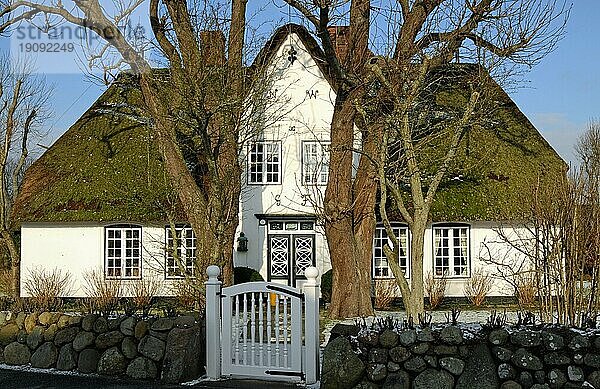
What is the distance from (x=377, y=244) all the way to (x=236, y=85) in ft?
31.7

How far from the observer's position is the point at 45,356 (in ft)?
36.6

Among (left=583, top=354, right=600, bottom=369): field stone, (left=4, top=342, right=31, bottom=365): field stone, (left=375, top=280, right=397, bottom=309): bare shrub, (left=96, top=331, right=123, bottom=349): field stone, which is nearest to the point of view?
(left=583, top=354, right=600, bottom=369): field stone

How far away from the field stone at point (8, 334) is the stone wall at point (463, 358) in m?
5.35

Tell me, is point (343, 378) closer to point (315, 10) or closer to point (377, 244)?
point (315, 10)

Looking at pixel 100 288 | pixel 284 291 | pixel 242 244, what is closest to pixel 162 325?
pixel 284 291

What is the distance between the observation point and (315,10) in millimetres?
15336

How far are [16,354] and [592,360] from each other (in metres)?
8.26

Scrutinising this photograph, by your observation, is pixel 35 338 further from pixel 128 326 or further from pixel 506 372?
pixel 506 372

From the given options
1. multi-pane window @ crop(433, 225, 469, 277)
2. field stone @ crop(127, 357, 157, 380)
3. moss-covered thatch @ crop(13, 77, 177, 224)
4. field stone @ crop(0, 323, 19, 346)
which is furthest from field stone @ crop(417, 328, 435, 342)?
multi-pane window @ crop(433, 225, 469, 277)

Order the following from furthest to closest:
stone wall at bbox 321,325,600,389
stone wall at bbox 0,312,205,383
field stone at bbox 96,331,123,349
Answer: field stone at bbox 96,331,123,349
stone wall at bbox 0,312,205,383
stone wall at bbox 321,325,600,389

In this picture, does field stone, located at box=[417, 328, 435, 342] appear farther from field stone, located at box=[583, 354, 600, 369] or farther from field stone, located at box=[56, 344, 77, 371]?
field stone, located at box=[56, 344, 77, 371]

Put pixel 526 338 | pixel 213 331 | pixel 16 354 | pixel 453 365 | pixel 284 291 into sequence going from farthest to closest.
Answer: pixel 16 354
pixel 213 331
pixel 284 291
pixel 453 365
pixel 526 338

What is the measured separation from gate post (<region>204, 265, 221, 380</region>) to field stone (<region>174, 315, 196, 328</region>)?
24 cm

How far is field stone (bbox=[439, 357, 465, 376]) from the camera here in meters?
8.73
